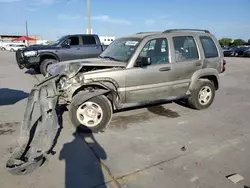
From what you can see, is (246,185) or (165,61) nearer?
(246,185)

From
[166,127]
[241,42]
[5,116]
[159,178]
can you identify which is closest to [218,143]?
[166,127]

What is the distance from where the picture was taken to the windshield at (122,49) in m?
5.09

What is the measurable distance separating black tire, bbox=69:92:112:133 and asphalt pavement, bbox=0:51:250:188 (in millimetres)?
161

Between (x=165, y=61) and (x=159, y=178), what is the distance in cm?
293

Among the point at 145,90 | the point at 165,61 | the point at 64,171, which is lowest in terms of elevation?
the point at 64,171

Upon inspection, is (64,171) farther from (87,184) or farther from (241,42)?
(241,42)

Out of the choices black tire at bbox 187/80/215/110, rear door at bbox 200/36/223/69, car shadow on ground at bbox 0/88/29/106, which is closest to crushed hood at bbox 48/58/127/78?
black tire at bbox 187/80/215/110

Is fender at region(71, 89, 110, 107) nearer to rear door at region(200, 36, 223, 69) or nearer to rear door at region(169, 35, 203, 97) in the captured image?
rear door at region(169, 35, 203, 97)

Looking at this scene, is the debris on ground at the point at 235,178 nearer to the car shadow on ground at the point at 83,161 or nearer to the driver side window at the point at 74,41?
the car shadow on ground at the point at 83,161

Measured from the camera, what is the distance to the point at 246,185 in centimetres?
292

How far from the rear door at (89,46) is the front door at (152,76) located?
6.91m

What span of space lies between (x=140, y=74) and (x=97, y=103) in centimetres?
112

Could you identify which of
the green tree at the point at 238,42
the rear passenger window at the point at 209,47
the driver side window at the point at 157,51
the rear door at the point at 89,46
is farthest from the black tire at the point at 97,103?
the green tree at the point at 238,42

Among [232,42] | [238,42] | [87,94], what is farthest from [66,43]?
[232,42]
